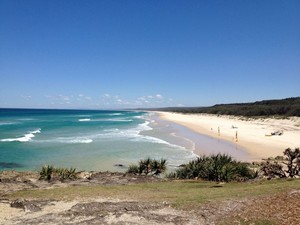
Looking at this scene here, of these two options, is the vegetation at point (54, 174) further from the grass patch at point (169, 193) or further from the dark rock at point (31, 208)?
the dark rock at point (31, 208)

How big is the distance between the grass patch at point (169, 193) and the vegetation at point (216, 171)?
195cm

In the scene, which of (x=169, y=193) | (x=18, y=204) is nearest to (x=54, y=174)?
(x=18, y=204)

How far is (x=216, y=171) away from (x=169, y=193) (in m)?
4.59

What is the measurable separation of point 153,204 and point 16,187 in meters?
7.63

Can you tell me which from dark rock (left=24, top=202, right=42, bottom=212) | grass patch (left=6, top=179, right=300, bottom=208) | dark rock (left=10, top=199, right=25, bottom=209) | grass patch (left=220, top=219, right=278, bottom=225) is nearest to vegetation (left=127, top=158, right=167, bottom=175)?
grass patch (left=6, top=179, right=300, bottom=208)

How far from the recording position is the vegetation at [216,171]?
17.0 m

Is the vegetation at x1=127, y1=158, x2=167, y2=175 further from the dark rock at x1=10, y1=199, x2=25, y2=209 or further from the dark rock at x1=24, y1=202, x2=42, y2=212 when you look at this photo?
the dark rock at x1=24, y1=202, x2=42, y2=212

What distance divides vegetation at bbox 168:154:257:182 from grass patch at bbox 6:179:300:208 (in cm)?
195

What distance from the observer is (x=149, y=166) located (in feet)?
65.4

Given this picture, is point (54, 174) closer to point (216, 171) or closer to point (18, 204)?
point (18, 204)

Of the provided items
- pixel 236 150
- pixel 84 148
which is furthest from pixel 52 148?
pixel 236 150

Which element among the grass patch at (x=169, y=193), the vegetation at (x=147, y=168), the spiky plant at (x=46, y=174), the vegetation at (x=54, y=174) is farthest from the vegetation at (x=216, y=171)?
the spiky plant at (x=46, y=174)

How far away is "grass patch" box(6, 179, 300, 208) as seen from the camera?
1159 centimetres

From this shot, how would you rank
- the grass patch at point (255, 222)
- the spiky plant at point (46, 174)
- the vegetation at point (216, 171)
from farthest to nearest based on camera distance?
1. the spiky plant at point (46, 174)
2. the vegetation at point (216, 171)
3. the grass patch at point (255, 222)
